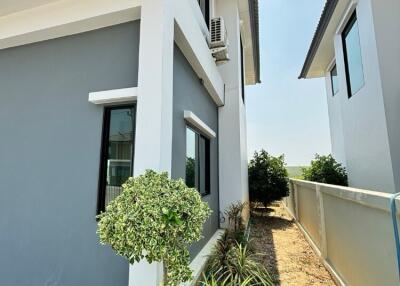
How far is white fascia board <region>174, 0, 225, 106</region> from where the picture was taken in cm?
371

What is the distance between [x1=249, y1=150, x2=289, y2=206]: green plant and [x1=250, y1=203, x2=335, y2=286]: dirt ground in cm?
132

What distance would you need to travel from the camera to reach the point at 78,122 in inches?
131

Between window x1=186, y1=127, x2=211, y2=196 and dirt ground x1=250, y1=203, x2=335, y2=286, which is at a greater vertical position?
window x1=186, y1=127, x2=211, y2=196

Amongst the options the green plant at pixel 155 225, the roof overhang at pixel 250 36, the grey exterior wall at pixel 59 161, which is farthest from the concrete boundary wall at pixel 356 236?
the roof overhang at pixel 250 36

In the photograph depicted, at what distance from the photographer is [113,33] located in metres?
3.41

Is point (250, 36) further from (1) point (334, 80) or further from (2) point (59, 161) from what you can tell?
(2) point (59, 161)

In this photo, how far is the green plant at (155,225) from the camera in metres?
1.87

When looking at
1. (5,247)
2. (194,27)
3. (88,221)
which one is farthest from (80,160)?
(194,27)

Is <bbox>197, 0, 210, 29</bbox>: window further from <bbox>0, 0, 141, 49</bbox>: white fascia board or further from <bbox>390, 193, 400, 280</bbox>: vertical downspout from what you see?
<bbox>390, 193, 400, 280</bbox>: vertical downspout

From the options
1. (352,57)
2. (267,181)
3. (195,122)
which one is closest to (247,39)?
(352,57)

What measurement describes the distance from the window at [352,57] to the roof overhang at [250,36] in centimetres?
319

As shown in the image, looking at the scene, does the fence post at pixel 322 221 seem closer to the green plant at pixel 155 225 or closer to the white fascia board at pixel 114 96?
the green plant at pixel 155 225

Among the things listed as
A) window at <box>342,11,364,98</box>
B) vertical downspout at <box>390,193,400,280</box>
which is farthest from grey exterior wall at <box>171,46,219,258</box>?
window at <box>342,11,364,98</box>

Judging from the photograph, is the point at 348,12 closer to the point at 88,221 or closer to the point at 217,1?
the point at 217,1
